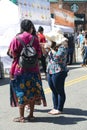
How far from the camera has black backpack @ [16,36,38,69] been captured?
724 centimetres

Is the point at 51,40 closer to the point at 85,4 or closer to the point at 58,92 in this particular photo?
the point at 58,92

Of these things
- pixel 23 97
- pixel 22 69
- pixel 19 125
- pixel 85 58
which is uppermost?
pixel 22 69

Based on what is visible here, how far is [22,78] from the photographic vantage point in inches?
289

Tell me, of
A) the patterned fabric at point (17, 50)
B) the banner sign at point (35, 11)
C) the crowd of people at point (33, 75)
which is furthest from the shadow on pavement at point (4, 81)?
the patterned fabric at point (17, 50)

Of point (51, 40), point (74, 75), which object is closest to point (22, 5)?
point (74, 75)

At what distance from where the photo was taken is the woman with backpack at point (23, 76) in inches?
287

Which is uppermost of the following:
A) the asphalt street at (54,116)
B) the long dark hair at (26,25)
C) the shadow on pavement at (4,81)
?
the long dark hair at (26,25)

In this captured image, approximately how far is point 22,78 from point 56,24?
13.5 m

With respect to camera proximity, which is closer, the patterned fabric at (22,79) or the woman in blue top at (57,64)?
the patterned fabric at (22,79)

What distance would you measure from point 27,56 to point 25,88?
0.56 meters

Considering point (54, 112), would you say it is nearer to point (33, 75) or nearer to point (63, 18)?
point (33, 75)

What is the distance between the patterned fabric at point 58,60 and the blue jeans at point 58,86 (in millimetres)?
90

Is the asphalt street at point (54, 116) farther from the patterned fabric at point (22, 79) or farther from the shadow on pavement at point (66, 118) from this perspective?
the patterned fabric at point (22, 79)

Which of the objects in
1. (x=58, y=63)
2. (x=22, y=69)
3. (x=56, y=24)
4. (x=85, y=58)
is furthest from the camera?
(x=56, y=24)
